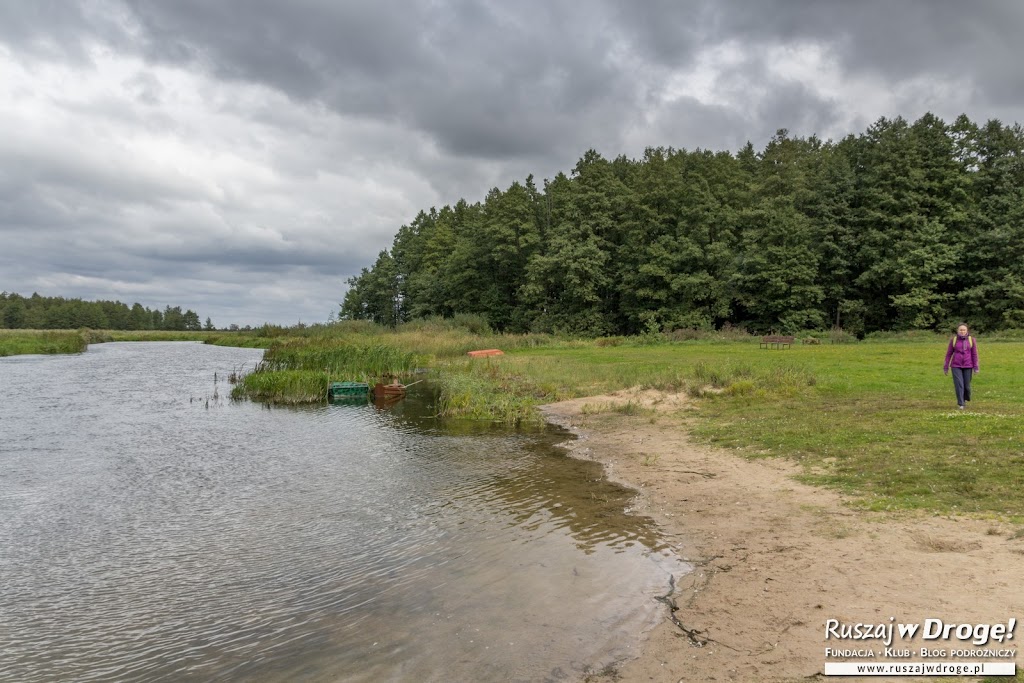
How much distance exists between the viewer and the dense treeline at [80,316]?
450ft

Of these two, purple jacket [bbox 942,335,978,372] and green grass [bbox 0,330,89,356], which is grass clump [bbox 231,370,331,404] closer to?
purple jacket [bbox 942,335,978,372]

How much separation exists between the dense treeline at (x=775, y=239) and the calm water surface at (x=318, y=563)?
137 feet

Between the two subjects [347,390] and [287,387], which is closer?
[287,387]

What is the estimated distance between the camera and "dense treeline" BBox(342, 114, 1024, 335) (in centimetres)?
4631

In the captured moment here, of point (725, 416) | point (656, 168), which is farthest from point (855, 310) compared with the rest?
point (725, 416)

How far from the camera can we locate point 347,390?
26453 mm

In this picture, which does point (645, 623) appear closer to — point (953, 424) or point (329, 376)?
point (953, 424)

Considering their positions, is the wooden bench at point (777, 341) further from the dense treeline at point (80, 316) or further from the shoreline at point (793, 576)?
the dense treeline at point (80, 316)

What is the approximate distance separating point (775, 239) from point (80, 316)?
532 feet

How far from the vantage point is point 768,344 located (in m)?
38.9

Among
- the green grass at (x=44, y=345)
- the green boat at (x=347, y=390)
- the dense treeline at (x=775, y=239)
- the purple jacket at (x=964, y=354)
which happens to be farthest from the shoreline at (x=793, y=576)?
the green grass at (x=44, y=345)

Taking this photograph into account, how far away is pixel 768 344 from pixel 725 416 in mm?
25377

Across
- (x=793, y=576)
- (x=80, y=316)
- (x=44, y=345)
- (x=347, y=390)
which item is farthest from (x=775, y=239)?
(x=80, y=316)

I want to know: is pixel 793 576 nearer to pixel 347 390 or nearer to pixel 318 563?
pixel 318 563
